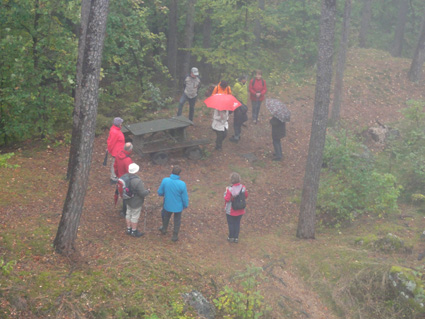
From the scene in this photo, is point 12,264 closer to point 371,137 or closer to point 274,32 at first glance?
point 371,137

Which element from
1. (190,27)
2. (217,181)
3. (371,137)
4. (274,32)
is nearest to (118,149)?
(217,181)

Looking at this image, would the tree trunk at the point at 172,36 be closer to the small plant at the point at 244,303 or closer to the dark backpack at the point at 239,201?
the dark backpack at the point at 239,201

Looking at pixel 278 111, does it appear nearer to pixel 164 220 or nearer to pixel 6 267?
pixel 164 220

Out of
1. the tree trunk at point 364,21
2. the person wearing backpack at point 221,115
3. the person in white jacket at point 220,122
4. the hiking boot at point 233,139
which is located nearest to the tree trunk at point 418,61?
the tree trunk at point 364,21

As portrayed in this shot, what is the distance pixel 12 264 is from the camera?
7.33 m

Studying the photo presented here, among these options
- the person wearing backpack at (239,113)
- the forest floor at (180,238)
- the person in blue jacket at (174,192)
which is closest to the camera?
the forest floor at (180,238)

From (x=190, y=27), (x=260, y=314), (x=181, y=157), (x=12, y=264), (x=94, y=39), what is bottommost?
(x=260, y=314)

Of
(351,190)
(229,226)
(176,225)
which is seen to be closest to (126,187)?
(176,225)

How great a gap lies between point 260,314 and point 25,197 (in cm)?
629

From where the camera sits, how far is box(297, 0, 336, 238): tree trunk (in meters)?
9.49

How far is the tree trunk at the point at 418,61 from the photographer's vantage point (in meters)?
21.1

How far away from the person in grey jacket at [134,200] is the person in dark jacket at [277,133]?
6448mm

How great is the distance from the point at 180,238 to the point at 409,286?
480cm

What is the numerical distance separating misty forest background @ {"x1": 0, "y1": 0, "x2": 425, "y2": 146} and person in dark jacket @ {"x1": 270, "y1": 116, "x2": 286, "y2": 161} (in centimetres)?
421
